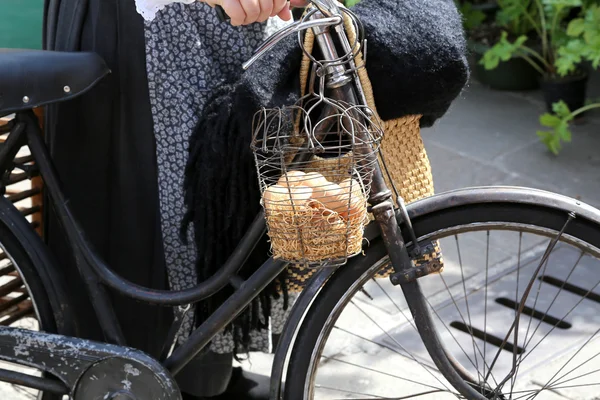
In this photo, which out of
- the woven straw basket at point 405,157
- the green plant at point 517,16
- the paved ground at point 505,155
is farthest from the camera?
the green plant at point 517,16

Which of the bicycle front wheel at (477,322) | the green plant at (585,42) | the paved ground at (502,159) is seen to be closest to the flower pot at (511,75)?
the paved ground at (502,159)

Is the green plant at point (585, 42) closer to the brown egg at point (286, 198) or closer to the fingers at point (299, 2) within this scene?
the fingers at point (299, 2)

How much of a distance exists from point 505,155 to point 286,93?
8.25 feet

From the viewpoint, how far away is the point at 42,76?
6.35 ft

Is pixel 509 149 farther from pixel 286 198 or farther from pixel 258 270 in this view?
pixel 286 198

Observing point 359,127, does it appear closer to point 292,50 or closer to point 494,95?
point 292,50

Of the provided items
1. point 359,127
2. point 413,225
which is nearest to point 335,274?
point 413,225

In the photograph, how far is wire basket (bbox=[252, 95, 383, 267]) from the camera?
157 cm

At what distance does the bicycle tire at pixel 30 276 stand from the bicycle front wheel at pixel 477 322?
62 centimetres

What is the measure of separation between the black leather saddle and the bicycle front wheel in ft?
2.34

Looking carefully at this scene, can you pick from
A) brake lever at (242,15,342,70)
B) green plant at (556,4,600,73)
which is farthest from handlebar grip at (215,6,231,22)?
green plant at (556,4,600,73)

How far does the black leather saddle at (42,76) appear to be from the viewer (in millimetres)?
1913

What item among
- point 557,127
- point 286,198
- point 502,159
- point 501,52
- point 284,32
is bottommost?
point 502,159

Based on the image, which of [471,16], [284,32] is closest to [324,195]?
[284,32]
